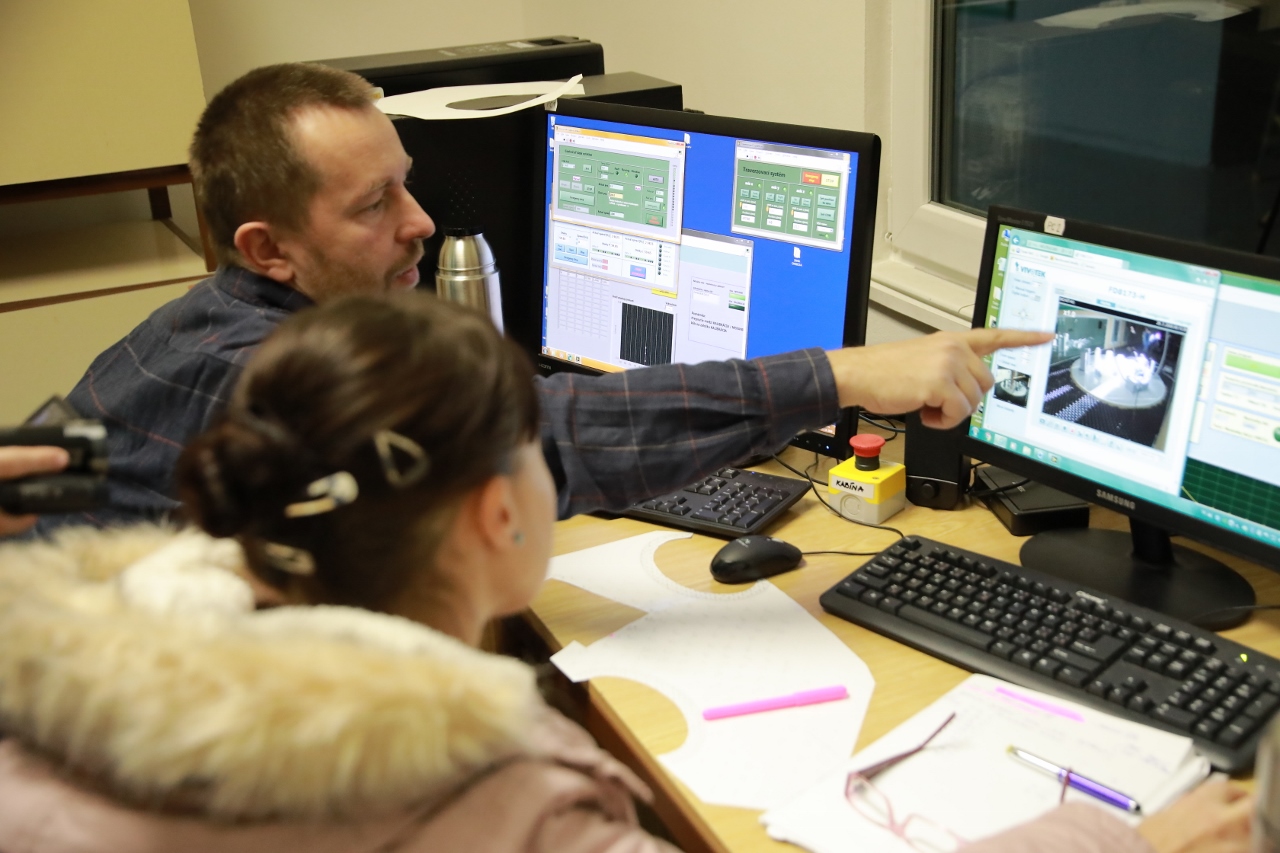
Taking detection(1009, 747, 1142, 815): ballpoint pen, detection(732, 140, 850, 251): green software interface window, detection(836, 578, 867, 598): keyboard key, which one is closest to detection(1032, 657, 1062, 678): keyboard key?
detection(1009, 747, 1142, 815): ballpoint pen

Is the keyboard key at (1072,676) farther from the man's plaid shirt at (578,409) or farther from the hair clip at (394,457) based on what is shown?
the hair clip at (394,457)

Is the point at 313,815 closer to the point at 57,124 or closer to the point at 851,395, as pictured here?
the point at 851,395

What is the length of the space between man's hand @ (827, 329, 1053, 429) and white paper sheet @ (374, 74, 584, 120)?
760 mm

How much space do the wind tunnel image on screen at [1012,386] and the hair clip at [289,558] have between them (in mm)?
865

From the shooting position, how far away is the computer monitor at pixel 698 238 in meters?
1.40

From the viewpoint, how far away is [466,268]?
1752mm

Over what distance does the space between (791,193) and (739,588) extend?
19.5 inches

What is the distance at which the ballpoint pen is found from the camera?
2.99 feet

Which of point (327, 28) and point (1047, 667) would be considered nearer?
point (1047, 667)

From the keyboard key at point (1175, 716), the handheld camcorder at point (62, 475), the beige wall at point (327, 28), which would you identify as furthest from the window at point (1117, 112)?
the beige wall at point (327, 28)

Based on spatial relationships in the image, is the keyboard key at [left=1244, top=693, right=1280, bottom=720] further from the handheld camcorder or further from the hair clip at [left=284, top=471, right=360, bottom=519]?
the handheld camcorder

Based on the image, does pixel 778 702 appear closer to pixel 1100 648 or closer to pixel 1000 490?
pixel 1100 648

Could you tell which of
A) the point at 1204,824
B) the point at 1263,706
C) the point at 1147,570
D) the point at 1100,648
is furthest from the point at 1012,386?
the point at 1204,824

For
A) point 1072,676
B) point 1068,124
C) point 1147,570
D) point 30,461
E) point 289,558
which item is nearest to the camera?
point 289,558
